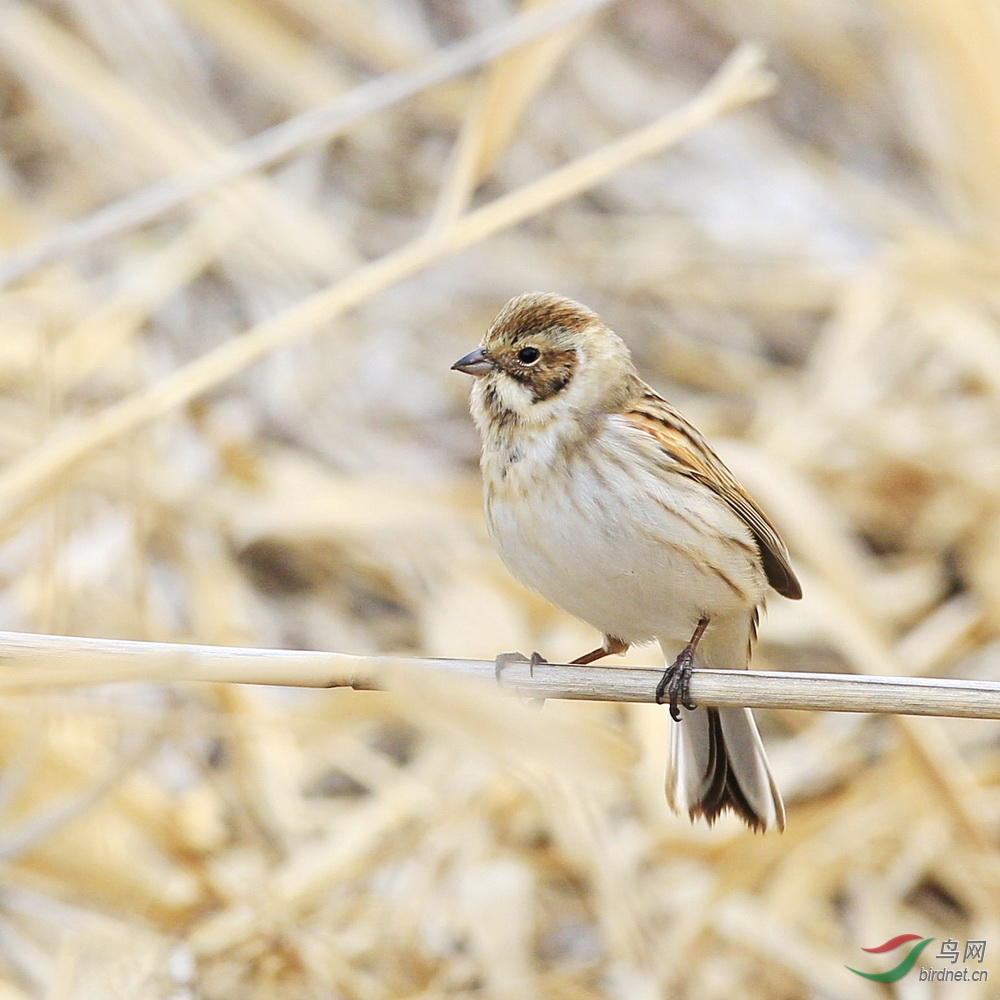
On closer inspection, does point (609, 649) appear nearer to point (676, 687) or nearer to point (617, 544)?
point (617, 544)

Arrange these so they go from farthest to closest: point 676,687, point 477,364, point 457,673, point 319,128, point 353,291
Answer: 1. point 319,128
2. point 353,291
3. point 477,364
4. point 676,687
5. point 457,673

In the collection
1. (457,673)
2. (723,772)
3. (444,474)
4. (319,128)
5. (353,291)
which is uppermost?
(444,474)

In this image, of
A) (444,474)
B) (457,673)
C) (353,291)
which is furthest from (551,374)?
(444,474)

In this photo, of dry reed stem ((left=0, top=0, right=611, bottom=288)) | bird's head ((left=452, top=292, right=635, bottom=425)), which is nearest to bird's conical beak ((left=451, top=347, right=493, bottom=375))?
bird's head ((left=452, top=292, right=635, bottom=425))

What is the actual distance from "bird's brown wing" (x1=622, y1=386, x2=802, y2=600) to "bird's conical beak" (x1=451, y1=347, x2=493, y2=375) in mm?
226

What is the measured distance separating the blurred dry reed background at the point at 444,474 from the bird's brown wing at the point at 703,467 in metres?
0.43

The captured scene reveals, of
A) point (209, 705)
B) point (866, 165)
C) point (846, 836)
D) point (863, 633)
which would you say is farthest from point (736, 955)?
point (866, 165)

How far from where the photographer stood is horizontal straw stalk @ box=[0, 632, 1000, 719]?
146cm

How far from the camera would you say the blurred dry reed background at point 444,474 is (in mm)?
2406

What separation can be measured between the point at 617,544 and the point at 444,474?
6.77 ft

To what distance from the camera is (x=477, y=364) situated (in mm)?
2146

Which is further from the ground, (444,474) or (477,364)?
(444,474)

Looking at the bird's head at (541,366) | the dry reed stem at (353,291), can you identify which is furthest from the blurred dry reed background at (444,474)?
the bird's head at (541,366)

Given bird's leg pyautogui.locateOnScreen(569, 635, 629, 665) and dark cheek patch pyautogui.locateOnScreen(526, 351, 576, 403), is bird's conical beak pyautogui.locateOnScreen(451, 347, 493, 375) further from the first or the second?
bird's leg pyautogui.locateOnScreen(569, 635, 629, 665)
